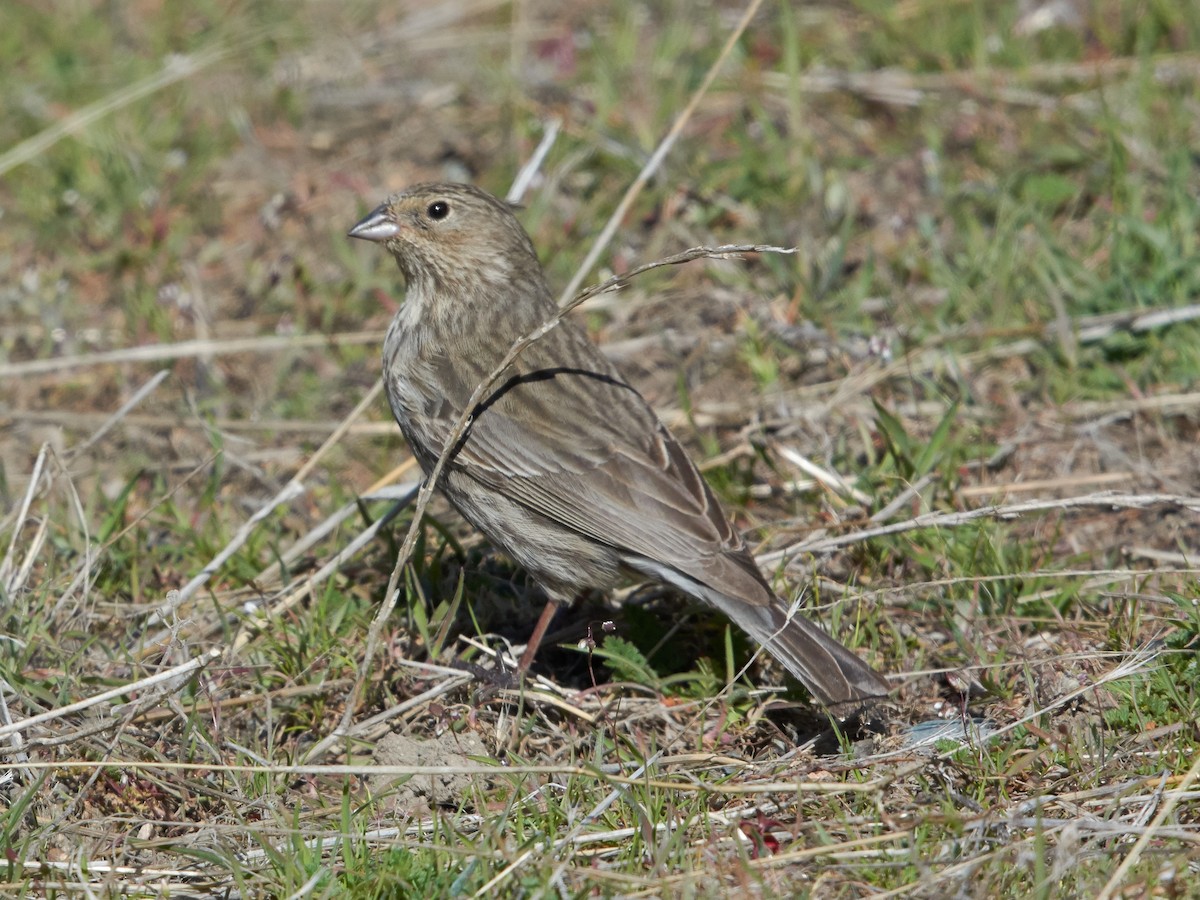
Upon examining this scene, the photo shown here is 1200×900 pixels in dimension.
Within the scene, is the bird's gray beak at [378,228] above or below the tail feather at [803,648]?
above

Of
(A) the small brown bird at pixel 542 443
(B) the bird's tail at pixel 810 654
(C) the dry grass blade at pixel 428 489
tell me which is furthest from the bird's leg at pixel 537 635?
(B) the bird's tail at pixel 810 654

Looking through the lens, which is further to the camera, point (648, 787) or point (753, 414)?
point (753, 414)

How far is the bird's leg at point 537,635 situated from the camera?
482cm

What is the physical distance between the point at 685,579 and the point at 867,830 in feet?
3.37

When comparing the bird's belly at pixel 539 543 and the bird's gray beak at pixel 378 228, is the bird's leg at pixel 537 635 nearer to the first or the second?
the bird's belly at pixel 539 543

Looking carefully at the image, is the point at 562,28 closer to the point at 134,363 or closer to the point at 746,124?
the point at 746,124

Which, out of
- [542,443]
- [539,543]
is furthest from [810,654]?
[542,443]

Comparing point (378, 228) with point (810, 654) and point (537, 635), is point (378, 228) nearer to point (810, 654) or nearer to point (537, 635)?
point (537, 635)

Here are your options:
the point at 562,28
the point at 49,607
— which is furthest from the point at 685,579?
the point at 562,28

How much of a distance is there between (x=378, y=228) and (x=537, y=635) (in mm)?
1562

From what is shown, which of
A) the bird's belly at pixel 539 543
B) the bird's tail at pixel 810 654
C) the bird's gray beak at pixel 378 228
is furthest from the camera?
the bird's gray beak at pixel 378 228

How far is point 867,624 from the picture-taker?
15.6 ft

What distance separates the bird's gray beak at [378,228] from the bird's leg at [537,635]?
143cm

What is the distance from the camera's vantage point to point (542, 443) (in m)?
4.84
